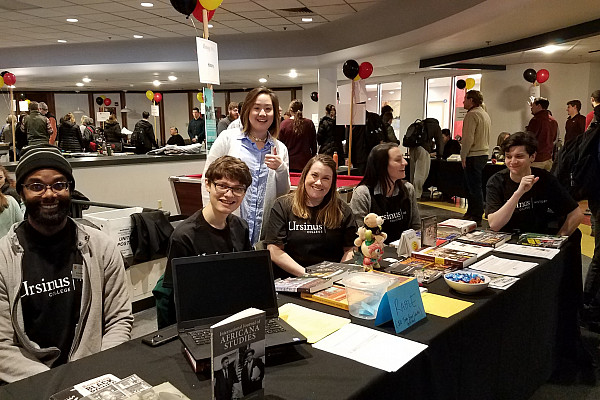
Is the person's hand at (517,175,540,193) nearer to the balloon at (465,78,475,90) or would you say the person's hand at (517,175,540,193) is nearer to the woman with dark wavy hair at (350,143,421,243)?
the woman with dark wavy hair at (350,143,421,243)

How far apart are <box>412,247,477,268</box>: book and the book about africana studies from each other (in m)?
1.27

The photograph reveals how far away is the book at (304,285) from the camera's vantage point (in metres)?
1.69

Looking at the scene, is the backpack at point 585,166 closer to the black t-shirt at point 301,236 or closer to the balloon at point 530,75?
the black t-shirt at point 301,236

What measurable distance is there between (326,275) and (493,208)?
140 centimetres

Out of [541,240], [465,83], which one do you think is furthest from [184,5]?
[465,83]

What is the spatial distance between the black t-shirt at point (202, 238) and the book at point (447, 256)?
0.86 meters

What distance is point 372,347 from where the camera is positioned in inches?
51.7

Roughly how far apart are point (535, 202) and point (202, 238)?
200 centimetres

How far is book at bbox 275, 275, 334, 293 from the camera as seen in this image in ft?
5.56

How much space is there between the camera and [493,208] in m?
2.76

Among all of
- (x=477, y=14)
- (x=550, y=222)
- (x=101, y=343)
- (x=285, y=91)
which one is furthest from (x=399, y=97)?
(x=101, y=343)

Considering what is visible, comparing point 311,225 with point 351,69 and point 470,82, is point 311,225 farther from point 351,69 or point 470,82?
point 470,82

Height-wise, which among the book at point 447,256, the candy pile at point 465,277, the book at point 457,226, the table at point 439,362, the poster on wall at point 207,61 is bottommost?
the table at point 439,362

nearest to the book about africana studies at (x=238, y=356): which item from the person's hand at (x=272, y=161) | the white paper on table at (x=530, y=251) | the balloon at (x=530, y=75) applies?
the person's hand at (x=272, y=161)
